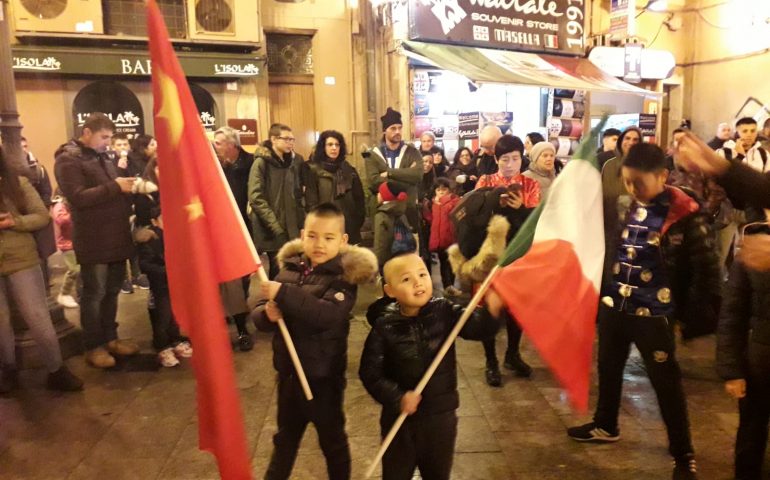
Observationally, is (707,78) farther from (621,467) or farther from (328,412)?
(328,412)

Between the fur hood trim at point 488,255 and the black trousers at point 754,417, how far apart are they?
1543 mm

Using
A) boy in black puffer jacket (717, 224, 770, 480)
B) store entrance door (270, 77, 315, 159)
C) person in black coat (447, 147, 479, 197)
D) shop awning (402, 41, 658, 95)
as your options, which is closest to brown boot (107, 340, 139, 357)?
person in black coat (447, 147, 479, 197)

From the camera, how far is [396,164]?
22.6 ft

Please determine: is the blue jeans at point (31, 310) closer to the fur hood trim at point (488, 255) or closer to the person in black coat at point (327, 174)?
the person in black coat at point (327, 174)

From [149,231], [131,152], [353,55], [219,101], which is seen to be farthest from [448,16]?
[149,231]

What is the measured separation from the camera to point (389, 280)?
287 cm

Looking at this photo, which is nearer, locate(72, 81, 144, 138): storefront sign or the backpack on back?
the backpack on back

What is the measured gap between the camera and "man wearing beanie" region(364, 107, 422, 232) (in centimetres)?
678

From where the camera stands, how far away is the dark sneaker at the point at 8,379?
495 centimetres

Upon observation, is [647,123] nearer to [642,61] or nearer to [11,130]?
[642,61]

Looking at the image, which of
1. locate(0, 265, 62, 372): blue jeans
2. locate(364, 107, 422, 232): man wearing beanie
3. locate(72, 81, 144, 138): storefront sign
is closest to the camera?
locate(0, 265, 62, 372): blue jeans

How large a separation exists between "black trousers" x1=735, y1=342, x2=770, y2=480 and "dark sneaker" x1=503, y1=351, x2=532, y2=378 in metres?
1.91

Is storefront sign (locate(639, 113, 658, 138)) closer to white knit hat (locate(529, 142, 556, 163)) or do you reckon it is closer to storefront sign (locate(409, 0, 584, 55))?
storefront sign (locate(409, 0, 584, 55))

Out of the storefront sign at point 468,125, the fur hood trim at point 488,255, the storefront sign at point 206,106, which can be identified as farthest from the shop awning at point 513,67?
the fur hood trim at point 488,255
